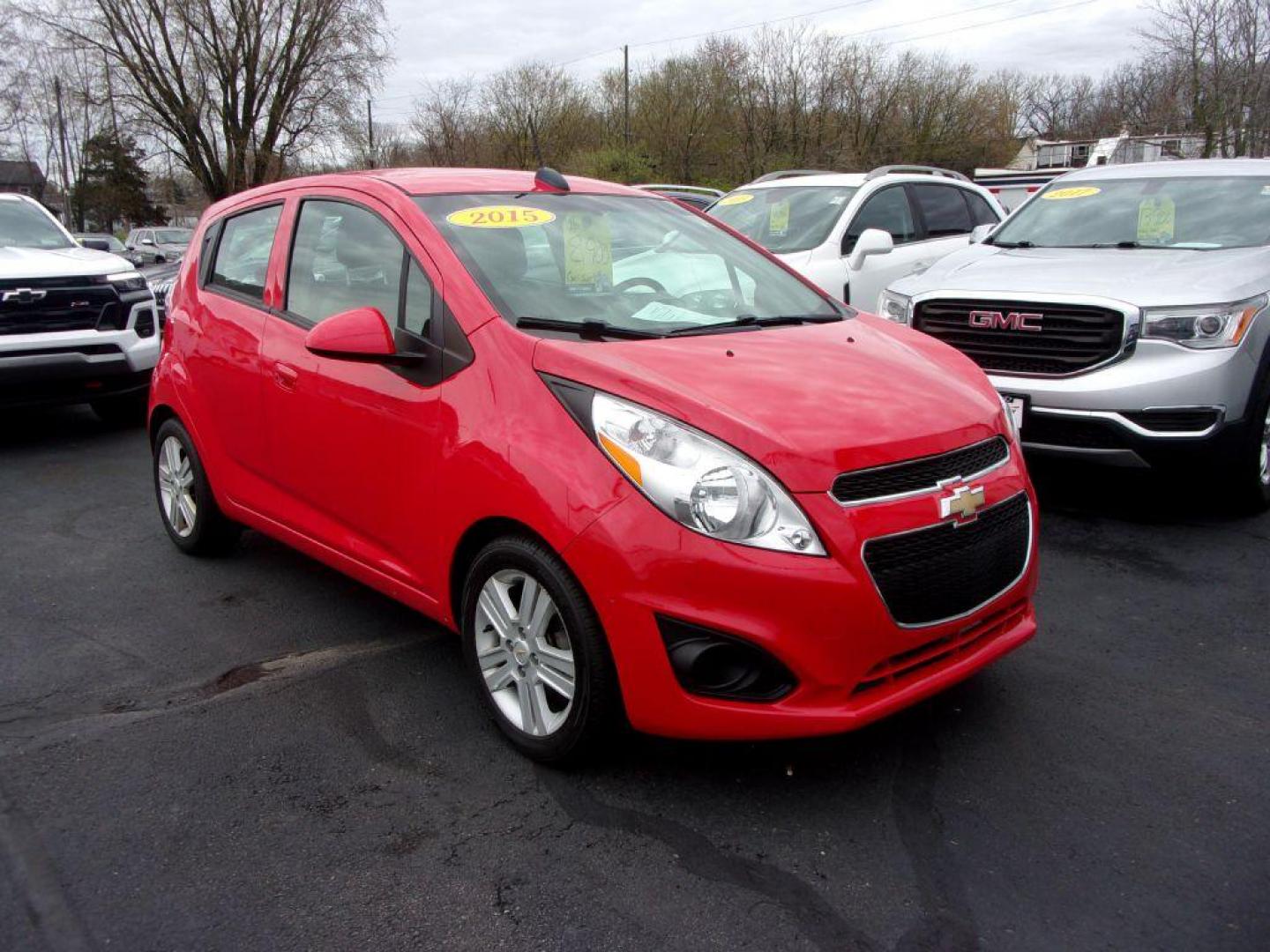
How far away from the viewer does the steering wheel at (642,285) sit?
350cm

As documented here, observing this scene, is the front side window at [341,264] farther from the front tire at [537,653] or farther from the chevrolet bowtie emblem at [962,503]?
the chevrolet bowtie emblem at [962,503]

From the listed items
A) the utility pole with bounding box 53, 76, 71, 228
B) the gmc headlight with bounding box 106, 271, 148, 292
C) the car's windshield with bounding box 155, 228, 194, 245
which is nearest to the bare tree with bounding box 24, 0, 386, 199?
the car's windshield with bounding box 155, 228, 194, 245

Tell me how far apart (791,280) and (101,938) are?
Result: 10.3 ft

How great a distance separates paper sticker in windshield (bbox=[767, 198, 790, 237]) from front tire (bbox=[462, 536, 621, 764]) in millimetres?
5831

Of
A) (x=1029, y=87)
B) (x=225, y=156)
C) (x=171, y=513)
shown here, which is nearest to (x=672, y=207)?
(x=171, y=513)

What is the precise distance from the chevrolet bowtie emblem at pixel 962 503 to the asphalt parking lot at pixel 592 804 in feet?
2.48

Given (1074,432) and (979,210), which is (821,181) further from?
(1074,432)

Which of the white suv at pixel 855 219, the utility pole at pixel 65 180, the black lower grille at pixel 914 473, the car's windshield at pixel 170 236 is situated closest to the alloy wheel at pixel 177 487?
the black lower grille at pixel 914 473

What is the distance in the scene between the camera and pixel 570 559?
Result: 266 centimetres

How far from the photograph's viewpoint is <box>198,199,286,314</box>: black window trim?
4.08 m

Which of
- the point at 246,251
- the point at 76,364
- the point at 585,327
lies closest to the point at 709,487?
the point at 585,327

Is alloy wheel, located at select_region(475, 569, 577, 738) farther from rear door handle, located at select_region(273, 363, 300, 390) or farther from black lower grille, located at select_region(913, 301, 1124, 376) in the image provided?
black lower grille, located at select_region(913, 301, 1124, 376)

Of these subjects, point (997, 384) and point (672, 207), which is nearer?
point (672, 207)

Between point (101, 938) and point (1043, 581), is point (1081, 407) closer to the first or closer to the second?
point (1043, 581)
